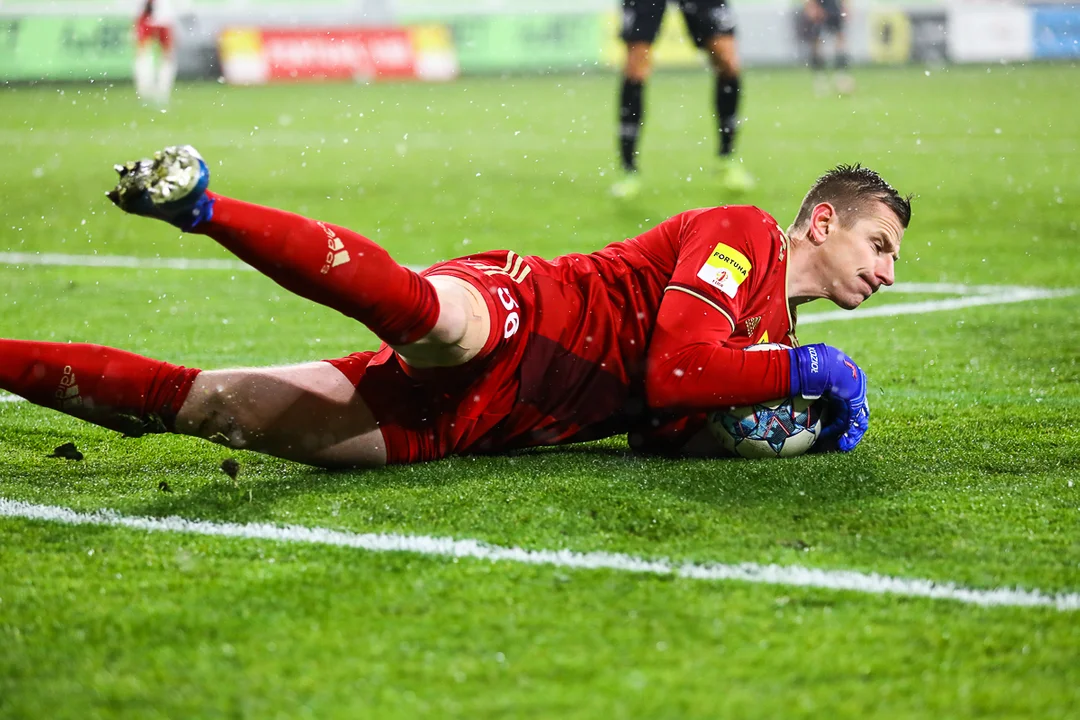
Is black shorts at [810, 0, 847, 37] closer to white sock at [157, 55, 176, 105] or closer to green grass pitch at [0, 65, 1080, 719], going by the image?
white sock at [157, 55, 176, 105]

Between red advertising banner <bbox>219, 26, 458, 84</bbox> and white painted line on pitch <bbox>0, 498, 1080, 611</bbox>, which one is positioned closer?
white painted line on pitch <bbox>0, 498, 1080, 611</bbox>

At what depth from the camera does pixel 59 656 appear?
224 centimetres

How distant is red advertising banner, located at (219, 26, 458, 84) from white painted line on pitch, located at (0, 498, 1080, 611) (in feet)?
79.9

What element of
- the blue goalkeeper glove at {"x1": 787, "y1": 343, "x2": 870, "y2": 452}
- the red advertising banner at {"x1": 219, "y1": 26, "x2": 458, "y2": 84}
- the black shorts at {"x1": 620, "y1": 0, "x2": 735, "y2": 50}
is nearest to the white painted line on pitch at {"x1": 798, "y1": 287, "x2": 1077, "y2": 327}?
the blue goalkeeper glove at {"x1": 787, "y1": 343, "x2": 870, "y2": 452}

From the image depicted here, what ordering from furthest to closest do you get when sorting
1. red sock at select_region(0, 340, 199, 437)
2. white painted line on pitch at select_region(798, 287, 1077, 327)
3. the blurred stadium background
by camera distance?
the blurred stadium background < white painted line on pitch at select_region(798, 287, 1077, 327) < red sock at select_region(0, 340, 199, 437)

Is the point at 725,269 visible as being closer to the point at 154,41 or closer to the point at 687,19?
the point at 687,19

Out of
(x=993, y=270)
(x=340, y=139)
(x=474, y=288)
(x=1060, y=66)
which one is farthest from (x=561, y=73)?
(x=474, y=288)

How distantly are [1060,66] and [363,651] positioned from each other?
2790 cm

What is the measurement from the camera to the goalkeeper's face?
11.4 feet

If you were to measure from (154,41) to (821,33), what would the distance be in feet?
44.3

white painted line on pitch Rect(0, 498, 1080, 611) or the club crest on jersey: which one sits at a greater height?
the club crest on jersey

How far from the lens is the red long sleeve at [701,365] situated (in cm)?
320

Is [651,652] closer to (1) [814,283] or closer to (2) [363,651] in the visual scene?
(2) [363,651]

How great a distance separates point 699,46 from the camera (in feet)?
31.4
